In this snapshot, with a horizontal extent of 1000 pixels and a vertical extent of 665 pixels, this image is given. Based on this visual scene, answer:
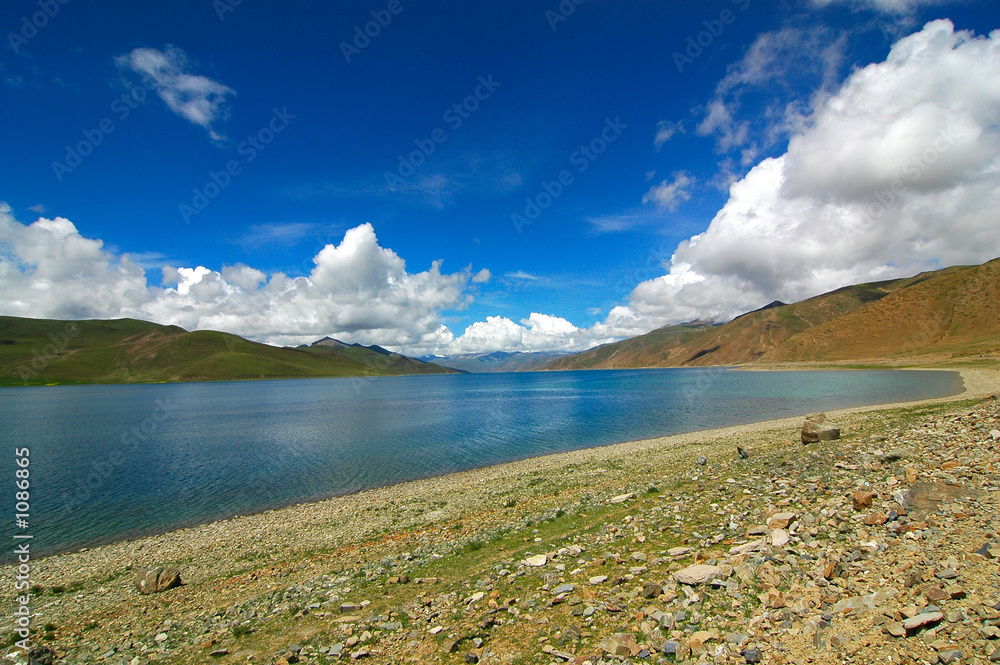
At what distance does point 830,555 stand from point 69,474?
56349 millimetres

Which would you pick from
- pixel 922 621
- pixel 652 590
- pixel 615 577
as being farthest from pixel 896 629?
pixel 615 577

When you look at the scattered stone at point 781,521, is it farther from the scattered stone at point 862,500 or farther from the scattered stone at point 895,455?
the scattered stone at point 895,455

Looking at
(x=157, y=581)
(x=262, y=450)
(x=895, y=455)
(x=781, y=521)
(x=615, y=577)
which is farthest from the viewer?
(x=262, y=450)

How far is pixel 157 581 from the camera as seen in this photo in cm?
1694

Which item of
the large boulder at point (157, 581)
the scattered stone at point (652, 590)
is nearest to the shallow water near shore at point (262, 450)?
the large boulder at point (157, 581)

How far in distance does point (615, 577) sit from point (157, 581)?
693 inches

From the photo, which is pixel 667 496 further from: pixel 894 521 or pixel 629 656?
pixel 629 656

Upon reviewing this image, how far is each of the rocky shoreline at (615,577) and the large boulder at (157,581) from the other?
43 cm

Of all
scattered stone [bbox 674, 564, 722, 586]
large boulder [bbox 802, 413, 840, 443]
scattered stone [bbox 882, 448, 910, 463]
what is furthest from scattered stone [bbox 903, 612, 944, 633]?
large boulder [bbox 802, 413, 840, 443]

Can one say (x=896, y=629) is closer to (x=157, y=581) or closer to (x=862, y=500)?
(x=862, y=500)

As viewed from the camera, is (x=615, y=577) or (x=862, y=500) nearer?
(x=615, y=577)

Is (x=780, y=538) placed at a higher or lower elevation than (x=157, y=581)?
higher

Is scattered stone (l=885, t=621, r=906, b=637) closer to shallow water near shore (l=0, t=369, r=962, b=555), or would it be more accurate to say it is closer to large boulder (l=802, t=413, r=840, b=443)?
large boulder (l=802, t=413, r=840, b=443)

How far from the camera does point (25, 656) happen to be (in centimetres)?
1226
